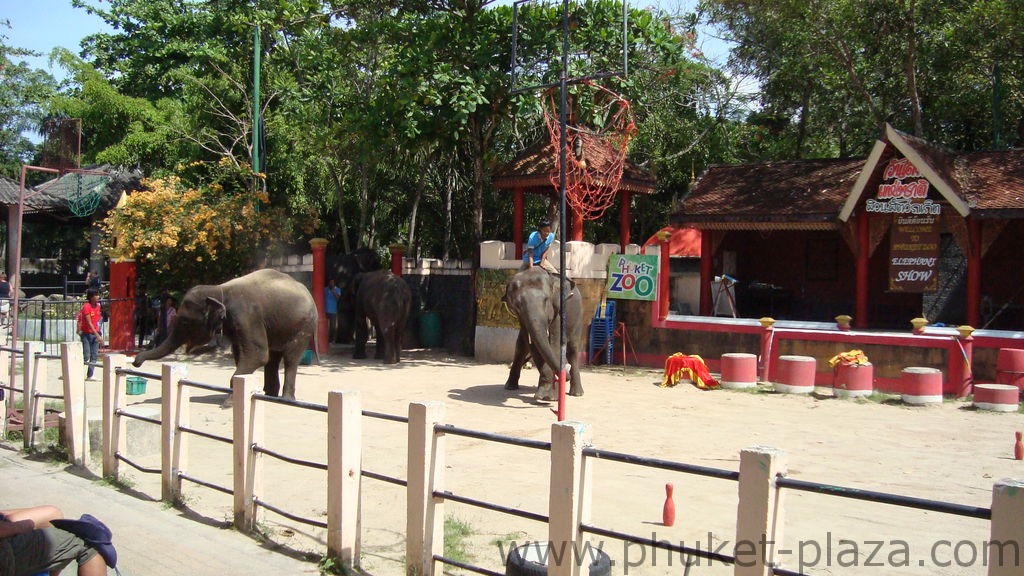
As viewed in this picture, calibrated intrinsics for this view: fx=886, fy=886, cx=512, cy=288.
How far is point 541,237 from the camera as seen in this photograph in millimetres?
13953

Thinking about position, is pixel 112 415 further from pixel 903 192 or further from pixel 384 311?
pixel 903 192

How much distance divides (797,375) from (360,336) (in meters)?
8.69

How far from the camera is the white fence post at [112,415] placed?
8180 mm

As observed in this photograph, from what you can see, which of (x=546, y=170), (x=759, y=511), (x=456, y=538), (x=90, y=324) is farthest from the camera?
(x=546, y=170)

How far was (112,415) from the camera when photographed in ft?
26.9

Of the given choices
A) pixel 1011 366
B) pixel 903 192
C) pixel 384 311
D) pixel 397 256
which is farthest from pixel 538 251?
pixel 903 192

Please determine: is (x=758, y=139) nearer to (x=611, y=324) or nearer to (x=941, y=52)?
(x=941, y=52)

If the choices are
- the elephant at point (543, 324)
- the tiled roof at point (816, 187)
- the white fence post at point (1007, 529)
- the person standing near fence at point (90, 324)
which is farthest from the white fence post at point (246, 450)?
the tiled roof at point (816, 187)

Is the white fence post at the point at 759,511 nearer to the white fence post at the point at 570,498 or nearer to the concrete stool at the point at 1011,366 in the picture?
the white fence post at the point at 570,498

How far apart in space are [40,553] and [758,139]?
24080mm

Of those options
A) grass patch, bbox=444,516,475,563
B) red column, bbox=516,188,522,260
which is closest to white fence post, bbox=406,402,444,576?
grass patch, bbox=444,516,475,563

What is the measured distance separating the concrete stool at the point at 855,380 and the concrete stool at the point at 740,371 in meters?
1.40

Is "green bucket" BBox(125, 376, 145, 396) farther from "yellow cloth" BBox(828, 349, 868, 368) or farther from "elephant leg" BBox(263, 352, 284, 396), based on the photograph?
"yellow cloth" BBox(828, 349, 868, 368)

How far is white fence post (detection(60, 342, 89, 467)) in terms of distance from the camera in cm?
873
